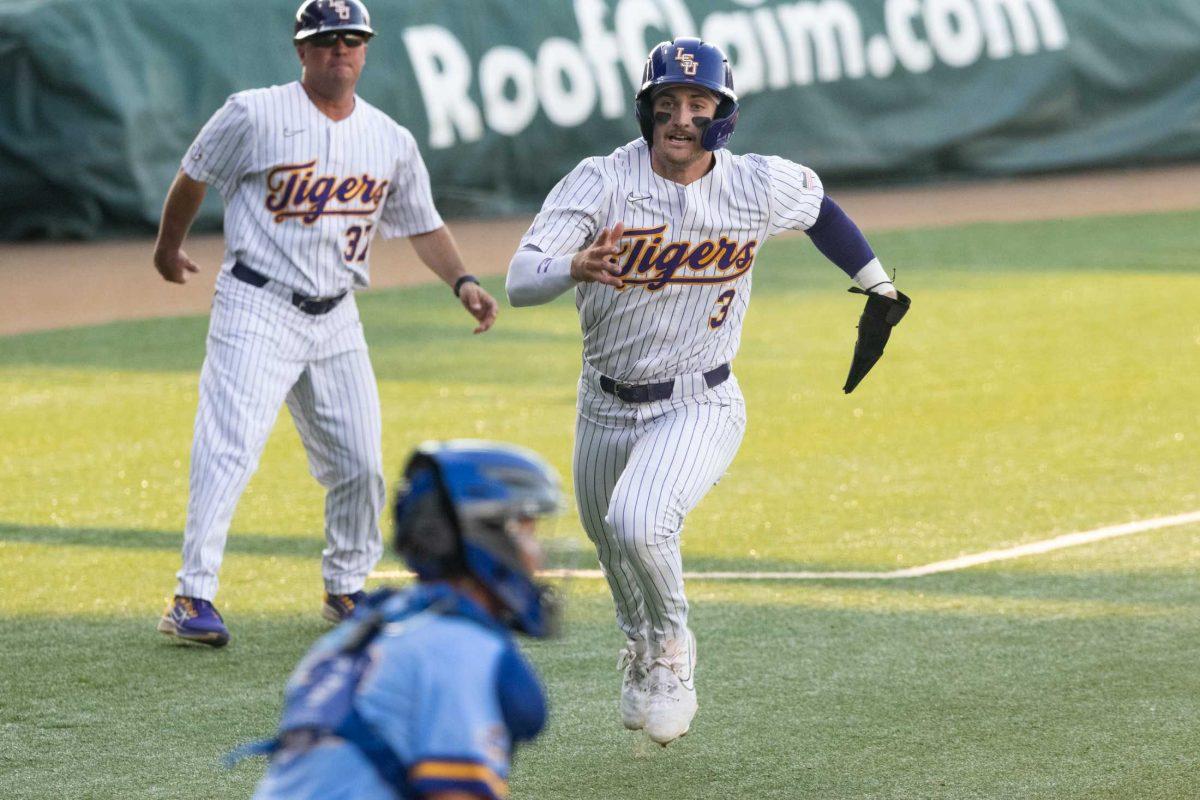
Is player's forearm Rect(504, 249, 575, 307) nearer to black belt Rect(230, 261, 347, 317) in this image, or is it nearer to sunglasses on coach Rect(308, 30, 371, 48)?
black belt Rect(230, 261, 347, 317)

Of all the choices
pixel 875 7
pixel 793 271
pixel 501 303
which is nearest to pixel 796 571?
pixel 501 303

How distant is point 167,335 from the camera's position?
A: 1315 centimetres

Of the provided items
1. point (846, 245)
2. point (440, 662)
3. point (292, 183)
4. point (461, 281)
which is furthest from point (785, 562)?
point (440, 662)

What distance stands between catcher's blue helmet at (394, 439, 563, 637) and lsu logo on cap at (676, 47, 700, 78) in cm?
262

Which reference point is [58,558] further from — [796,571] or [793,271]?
[793,271]

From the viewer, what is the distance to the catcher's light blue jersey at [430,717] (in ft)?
8.39

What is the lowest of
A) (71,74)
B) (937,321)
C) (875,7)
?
(937,321)

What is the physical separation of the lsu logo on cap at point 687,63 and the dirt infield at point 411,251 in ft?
30.8

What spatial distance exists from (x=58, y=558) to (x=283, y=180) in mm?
2051

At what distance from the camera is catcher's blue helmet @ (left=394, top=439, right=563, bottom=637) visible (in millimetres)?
2730

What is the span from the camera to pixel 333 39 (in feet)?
21.1

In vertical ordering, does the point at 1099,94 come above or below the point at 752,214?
above

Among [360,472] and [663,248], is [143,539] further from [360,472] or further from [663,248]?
[663,248]

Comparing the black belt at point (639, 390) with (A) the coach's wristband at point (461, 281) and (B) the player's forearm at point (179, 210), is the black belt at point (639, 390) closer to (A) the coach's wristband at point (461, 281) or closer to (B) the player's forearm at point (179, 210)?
(A) the coach's wristband at point (461, 281)
